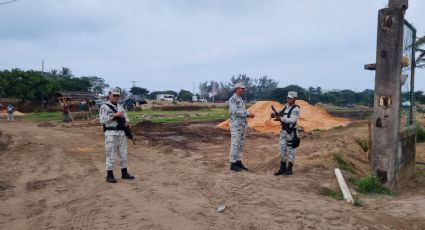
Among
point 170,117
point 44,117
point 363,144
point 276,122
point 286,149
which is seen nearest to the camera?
point 286,149

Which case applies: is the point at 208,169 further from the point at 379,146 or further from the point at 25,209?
the point at 25,209

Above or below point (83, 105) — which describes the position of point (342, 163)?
below

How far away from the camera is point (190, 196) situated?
6.41 metres

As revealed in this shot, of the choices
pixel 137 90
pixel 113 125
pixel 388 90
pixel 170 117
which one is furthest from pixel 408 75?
pixel 137 90

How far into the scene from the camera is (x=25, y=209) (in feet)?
19.6

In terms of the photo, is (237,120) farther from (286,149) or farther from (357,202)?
(357,202)

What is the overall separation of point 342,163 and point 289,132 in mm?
2141

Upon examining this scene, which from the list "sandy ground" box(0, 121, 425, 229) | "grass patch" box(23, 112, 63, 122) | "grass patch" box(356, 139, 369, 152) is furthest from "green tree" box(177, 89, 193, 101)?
"sandy ground" box(0, 121, 425, 229)

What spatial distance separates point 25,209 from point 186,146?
8.59 meters

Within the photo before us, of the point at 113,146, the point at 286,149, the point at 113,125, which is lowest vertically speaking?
the point at 286,149

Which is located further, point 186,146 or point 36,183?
point 186,146

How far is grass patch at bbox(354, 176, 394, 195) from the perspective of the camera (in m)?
7.54

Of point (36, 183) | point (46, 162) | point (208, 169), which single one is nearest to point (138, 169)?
point (208, 169)

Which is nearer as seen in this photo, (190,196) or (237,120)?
(190,196)
